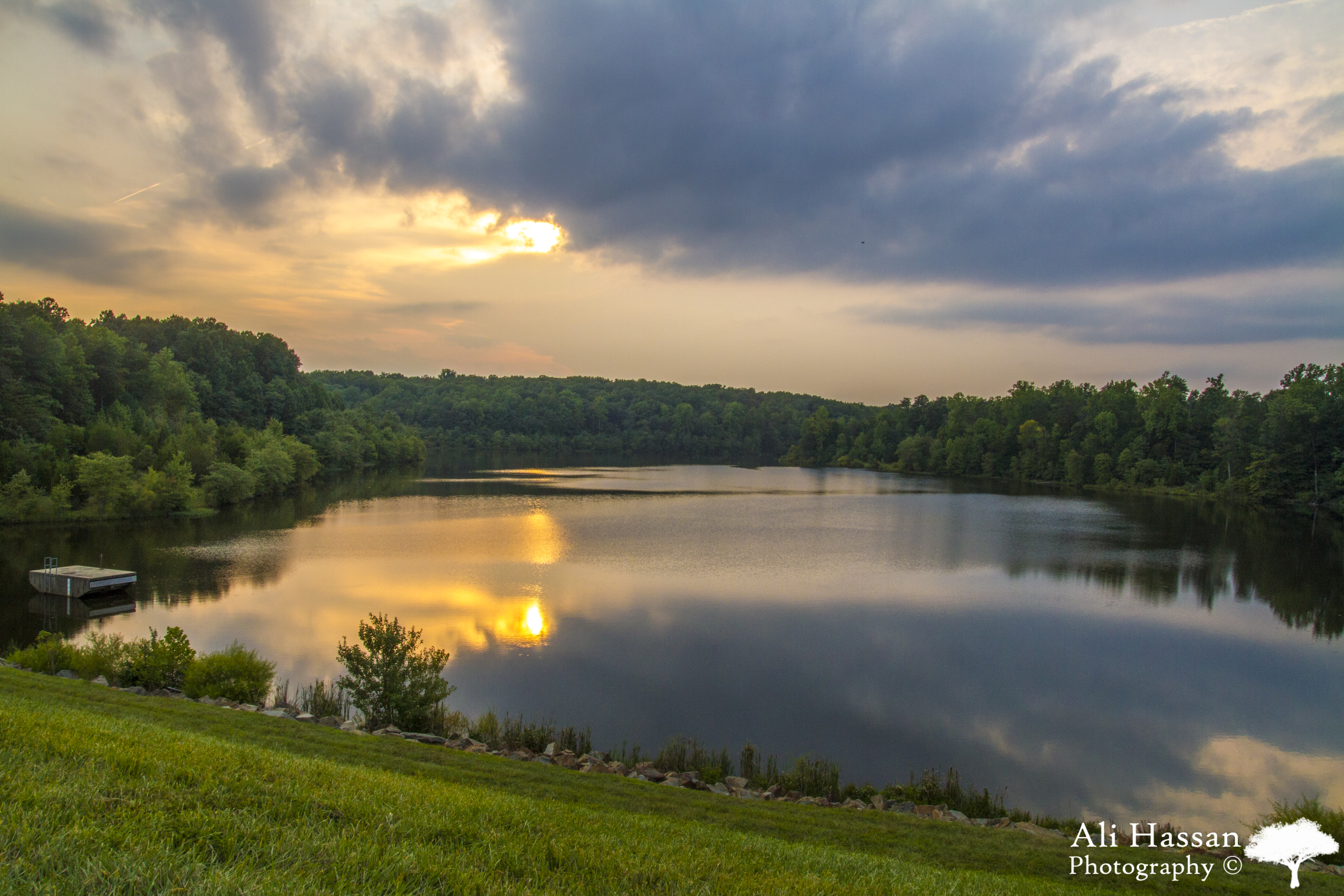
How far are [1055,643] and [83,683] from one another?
24757mm

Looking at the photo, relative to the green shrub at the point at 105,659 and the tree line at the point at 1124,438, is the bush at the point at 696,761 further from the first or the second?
the tree line at the point at 1124,438

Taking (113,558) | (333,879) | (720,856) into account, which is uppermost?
(333,879)

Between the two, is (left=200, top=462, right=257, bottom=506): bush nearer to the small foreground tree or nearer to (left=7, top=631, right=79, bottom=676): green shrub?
(left=7, top=631, right=79, bottom=676): green shrub

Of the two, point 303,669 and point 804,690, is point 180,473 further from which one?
point 804,690

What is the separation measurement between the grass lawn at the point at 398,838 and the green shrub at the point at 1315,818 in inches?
105

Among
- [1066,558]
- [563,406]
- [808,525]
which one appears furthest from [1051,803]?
[563,406]

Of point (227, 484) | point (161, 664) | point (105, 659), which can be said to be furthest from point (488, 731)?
point (227, 484)

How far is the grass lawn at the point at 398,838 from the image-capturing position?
3688 millimetres

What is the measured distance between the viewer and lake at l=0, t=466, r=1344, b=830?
48.8 ft

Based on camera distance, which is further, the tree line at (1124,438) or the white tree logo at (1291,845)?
the tree line at (1124,438)

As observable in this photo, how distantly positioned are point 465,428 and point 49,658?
13772cm

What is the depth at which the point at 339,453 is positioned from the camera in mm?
85938

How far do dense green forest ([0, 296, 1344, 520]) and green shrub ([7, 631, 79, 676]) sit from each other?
2824 cm

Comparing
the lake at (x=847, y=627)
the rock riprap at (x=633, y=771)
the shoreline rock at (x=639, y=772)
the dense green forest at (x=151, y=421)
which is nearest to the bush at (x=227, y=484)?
the dense green forest at (x=151, y=421)
